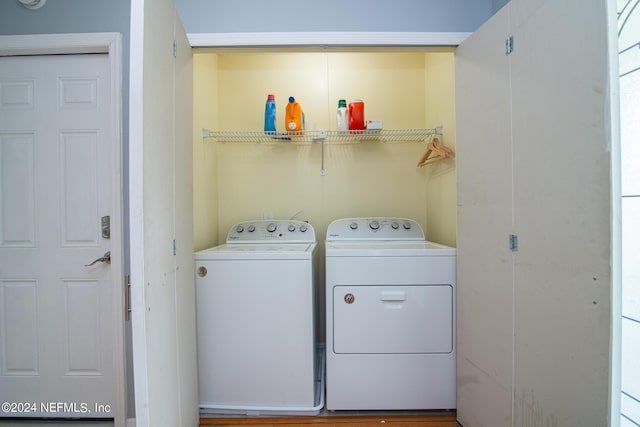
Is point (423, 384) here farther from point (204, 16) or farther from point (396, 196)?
point (204, 16)

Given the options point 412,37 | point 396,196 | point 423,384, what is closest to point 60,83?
point 412,37

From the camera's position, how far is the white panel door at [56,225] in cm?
159

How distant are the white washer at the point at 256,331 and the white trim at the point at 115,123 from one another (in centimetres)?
43

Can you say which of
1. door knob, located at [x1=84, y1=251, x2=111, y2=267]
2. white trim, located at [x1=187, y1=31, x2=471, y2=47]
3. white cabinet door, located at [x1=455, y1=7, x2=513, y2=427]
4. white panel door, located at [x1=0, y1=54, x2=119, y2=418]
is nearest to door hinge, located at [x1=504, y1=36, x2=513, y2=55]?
white cabinet door, located at [x1=455, y1=7, x2=513, y2=427]

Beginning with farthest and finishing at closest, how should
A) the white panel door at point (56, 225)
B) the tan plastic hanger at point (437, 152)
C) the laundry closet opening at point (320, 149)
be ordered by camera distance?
the laundry closet opening at point (320, 149) → the tan plastic hanger at point (437, 152) → the white panel door at point (56, 225)

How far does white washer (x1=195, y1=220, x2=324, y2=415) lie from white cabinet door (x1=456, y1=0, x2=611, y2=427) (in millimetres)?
945

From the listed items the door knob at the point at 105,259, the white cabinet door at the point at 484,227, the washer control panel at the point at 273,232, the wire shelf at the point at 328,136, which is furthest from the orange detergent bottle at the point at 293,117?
the door knob at the point at 105,259

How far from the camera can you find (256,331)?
61.7 inches

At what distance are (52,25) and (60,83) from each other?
31cm

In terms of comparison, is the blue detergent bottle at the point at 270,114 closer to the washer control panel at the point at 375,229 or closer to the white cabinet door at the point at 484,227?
the washer control panel at the point at 375,229

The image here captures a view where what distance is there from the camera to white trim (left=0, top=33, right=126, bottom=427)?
4.87 ft

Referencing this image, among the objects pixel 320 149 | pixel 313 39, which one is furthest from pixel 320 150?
pixel 313 39

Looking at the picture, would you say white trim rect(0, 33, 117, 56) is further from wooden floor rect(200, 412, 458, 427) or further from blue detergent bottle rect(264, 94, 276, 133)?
wooden floor rect(200, 412, 458, 427)

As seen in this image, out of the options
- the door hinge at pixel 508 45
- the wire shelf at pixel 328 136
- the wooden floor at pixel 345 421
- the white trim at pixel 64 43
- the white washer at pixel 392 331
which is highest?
the white trim at pixel 64 43
